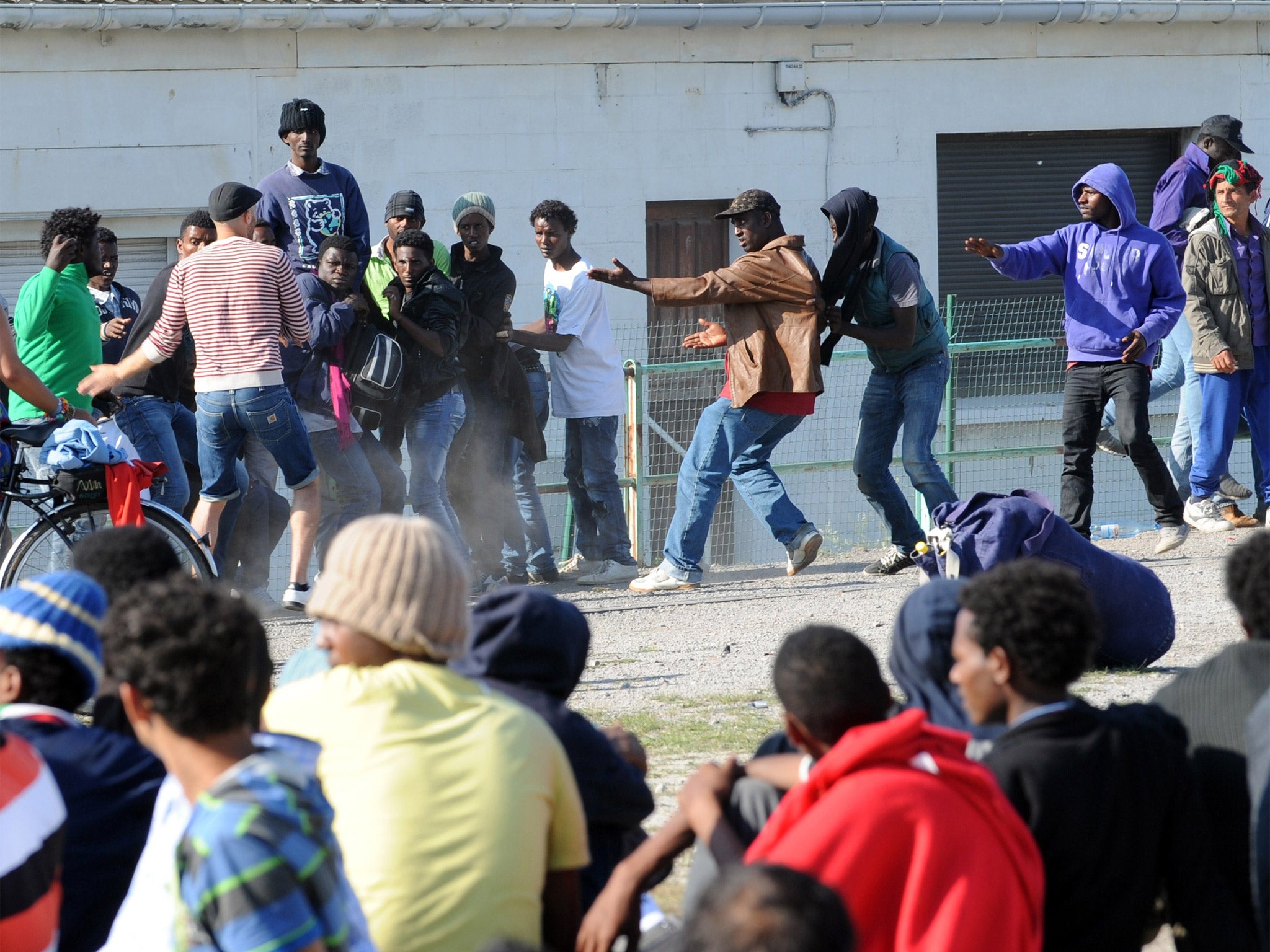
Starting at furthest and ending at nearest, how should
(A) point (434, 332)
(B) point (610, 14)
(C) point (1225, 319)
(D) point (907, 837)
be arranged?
(B) point (610, 14) < (C) point (1225, 319) < (A) point (434, 332) < (D) point (907, 837)

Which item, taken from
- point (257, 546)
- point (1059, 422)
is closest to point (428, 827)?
point (257, 546)

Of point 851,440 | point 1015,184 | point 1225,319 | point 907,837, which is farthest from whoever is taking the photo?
point 1015,184

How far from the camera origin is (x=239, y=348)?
7.74m

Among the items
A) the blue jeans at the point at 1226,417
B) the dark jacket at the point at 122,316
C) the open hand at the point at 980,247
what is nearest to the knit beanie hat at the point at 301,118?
the dark jacket at the point at 122,316

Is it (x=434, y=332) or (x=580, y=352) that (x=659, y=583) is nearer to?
(x=580, y=352)

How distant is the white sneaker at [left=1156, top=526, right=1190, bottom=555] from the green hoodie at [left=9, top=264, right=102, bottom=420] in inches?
226

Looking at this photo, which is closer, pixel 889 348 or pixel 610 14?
pixel 889 348

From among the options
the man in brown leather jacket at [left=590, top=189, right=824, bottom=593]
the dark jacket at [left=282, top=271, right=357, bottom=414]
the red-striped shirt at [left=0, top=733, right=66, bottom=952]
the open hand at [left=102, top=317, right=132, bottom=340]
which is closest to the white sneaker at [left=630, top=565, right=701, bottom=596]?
the man in brown leather jacket at [left=590, top=189, right=824, bottom=593]

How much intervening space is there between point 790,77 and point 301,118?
21.9 ft

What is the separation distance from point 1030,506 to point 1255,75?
452 inches

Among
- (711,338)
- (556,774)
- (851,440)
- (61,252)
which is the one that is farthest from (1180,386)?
(556,774)

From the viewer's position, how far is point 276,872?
7.33ft

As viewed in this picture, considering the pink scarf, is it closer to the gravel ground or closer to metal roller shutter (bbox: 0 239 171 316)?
the gravel ground

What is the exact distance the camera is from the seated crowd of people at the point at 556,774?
254 centimetres
